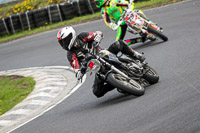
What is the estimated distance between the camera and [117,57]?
7.81 metres

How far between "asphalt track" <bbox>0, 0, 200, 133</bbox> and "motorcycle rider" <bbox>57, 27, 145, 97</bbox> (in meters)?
0.41

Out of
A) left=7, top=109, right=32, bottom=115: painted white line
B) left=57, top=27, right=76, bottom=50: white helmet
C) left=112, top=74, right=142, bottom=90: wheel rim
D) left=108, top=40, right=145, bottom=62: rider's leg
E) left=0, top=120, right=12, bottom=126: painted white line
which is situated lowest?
left=7, top=109, right=32, bottom=115: painted white line

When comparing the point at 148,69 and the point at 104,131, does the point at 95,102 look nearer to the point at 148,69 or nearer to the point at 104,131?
the point at 148,69

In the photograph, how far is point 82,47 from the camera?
785 centimetres

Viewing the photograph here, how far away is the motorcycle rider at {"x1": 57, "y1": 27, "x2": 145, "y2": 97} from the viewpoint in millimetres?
7590

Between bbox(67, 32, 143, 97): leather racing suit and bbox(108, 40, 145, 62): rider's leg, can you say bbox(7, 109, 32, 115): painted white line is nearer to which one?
bbox(67, 32, 143, 97): leather racing suit

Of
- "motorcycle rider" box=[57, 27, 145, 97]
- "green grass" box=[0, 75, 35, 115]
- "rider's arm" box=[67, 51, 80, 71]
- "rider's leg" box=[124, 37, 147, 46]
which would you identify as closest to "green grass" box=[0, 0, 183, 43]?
"rider's leg" box=[124, 37, 147, 46]

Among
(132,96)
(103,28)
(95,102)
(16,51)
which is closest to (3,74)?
(16,51)

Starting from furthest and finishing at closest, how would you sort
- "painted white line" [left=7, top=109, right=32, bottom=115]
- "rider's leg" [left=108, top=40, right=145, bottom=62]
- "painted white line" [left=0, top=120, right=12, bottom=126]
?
"painted white line" [left=7, top=109, right=32, bottom=115] → "painted white line" [left=0, top=120, right=12, bottom=126] → "rider's leg" [left=108, top=40, right=145, bottom=62]

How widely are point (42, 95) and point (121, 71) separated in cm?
312

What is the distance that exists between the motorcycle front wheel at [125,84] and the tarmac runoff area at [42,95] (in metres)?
2.17

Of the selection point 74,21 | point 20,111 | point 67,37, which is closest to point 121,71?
point 67,37

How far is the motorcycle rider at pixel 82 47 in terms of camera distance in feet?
24.9

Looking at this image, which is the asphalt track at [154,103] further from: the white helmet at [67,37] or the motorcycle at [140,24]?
the white helmet at [67,37]
